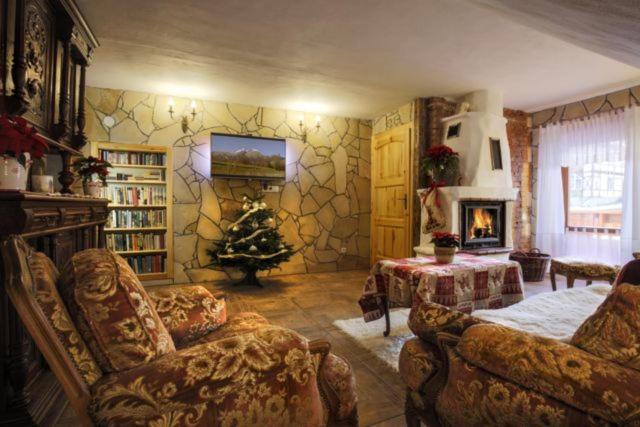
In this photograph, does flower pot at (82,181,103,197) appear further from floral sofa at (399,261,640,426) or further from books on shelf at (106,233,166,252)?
floral sofa at (399,261,640,426)

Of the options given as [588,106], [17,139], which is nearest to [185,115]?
[17,139]

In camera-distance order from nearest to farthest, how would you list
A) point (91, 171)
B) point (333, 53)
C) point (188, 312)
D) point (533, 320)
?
1. point (188, 312)
2. point (533, 320)
3. point (91, 171)
4. point (333, 53)

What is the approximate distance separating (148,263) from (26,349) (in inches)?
119

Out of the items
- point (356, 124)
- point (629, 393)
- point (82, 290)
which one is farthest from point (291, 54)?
point (629, 393)

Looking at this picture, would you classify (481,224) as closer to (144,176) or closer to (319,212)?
(319,212)

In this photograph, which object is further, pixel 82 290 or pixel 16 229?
pixel 16 229

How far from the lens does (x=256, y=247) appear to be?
428 centimetres

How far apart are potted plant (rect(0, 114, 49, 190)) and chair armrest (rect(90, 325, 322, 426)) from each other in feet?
4.00

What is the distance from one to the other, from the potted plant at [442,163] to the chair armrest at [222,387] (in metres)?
3.73

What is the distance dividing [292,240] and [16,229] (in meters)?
3.97

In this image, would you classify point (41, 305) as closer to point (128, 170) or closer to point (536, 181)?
A: point (128, 170)

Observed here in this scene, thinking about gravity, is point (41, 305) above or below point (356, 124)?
below

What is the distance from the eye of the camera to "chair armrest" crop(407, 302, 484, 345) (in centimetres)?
113

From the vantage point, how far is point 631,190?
3.96 meters
